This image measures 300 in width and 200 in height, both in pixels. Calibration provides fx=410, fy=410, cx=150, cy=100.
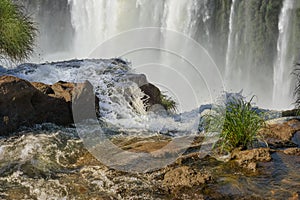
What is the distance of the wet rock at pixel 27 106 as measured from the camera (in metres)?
6.31

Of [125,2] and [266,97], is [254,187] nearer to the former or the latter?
[266,97]

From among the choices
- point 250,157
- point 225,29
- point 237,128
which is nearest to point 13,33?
point 237,128

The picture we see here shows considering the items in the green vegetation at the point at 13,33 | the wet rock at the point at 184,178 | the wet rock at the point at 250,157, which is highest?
the green vegetation at the point at 13,33

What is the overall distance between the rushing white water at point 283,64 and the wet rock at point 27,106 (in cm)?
1396

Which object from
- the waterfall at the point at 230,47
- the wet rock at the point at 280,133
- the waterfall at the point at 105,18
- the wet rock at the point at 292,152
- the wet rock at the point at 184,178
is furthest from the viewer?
the waterfall at the point at 105,18

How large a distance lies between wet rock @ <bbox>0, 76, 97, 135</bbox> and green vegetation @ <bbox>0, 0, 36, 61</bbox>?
5.53 ft

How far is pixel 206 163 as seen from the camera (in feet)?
17.0

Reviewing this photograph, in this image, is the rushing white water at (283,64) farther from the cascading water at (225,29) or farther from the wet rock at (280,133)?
the wet rock at (280,133)

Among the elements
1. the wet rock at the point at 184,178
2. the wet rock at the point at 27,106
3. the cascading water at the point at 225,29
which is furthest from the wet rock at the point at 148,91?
the cascading water at the point at 225,29

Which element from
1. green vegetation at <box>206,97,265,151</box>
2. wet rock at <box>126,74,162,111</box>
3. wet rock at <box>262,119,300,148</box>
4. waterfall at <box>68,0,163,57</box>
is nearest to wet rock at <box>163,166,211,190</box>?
green vegetation at <box>206,97,265,151</box>

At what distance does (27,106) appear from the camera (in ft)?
21.8

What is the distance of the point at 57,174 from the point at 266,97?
17.4 meters

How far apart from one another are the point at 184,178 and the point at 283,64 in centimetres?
1670

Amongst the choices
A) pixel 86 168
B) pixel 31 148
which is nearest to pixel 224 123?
pixel 86 168
